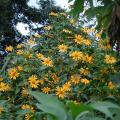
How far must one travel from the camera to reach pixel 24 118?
2.74m

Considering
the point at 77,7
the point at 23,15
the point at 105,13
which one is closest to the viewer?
the point at 77,7

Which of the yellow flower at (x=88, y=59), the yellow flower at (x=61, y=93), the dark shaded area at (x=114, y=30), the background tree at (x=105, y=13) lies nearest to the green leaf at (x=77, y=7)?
the background tree at (x=105, y=13)

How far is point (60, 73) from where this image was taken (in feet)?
10.5

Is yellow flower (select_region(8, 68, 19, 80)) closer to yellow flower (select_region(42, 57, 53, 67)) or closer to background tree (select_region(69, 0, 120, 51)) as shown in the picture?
yellow flower (select_region(42, 57, 53, 67))

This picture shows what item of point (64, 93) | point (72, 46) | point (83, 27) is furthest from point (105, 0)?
point (83, 27)

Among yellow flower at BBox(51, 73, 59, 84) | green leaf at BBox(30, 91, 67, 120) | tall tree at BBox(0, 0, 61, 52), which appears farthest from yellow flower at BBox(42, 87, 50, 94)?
tall tree at BBox(0, 0, 61, 52)

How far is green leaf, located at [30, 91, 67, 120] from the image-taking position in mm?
685

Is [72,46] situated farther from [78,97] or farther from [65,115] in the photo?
[65,115]

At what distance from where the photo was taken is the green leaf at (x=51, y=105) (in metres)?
0.68

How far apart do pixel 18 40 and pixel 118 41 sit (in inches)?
362

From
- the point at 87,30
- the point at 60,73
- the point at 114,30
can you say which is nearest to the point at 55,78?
the point at 60,73

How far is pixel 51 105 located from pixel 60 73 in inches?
98.4

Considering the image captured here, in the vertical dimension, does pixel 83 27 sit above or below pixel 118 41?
above

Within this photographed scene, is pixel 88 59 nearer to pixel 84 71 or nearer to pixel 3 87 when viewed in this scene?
pixel 84 71
